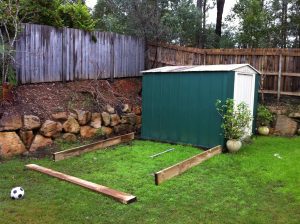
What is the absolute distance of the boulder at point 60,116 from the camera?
23.6 feet

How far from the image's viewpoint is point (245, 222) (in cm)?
369

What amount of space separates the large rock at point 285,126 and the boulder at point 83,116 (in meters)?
5.27

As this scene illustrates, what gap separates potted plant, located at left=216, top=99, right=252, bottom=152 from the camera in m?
6.77

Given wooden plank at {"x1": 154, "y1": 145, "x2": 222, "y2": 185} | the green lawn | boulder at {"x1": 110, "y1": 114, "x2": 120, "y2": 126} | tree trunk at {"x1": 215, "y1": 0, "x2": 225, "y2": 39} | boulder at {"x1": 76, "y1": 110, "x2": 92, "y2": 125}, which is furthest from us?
tree trunk at {"x1": 215, "y1": 0, "x2": 225, "y2": 39}

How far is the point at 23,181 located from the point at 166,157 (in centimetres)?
287

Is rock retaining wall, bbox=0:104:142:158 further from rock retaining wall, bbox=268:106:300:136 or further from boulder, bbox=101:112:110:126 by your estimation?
rock retaining wall, bbox=268:106:300:136

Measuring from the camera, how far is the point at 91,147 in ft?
23.0

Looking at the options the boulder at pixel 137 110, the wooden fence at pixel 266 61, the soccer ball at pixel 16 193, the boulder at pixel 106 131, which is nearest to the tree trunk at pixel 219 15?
the wooden fence at pixel 266 61

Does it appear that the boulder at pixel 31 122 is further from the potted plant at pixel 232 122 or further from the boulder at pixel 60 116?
the potted plant at pixel 232 122

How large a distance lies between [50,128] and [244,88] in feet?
15.6

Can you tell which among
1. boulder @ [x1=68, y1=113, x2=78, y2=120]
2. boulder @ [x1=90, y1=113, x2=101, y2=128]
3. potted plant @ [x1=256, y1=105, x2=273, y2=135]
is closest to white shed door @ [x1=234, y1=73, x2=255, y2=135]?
potted plant @ [x1=256, y1=105, x2=273, y2=135]

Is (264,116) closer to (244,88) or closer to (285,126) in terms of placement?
(285,126)

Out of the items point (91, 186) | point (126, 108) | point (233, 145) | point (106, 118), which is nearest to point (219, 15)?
point (126, 108)

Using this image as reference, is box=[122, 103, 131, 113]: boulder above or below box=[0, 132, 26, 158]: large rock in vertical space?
above
